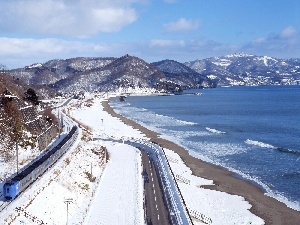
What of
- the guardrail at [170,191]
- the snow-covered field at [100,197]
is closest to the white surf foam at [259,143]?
the guardrail at [170,191]

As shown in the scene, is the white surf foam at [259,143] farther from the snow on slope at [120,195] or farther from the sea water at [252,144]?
the snow on slope at [120,195]

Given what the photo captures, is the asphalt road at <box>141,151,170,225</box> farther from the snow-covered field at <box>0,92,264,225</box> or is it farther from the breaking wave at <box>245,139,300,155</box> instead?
the breaking wave at <box>245,139,300,155</box>

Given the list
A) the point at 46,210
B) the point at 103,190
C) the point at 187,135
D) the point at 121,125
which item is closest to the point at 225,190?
the point at 103,190

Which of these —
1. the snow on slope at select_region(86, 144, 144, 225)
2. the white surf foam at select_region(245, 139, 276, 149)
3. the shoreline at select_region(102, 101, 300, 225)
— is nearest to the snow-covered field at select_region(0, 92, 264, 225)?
the snow on slope at select_region(86, 144, 144, 225)

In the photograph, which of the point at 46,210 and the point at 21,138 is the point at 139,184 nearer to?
the point at 46,210

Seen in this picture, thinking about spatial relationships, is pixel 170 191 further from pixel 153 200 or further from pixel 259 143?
pixel 259 143

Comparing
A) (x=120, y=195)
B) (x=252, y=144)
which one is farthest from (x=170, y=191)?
(x=252, y=144)

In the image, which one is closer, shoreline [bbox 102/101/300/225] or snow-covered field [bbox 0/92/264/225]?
snow-covered field [bbox 0/92/264/225]
